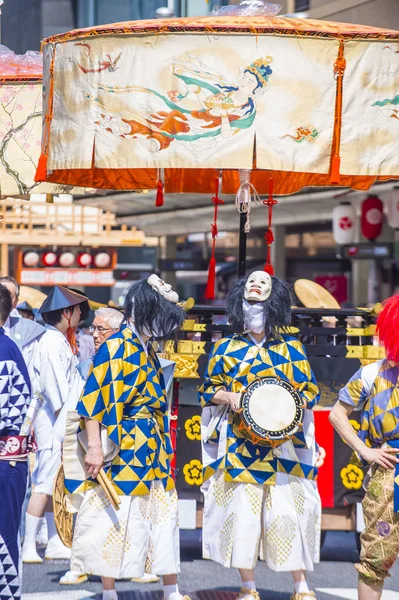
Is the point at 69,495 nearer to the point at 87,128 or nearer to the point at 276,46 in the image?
the point at 87,128

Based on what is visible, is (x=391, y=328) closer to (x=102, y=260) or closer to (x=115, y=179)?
(x=115, y=179)

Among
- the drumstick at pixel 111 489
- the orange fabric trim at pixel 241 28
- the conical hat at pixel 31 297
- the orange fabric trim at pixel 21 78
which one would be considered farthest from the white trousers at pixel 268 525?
the conical hat at pixel 31 297

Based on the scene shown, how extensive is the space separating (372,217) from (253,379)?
431 inches

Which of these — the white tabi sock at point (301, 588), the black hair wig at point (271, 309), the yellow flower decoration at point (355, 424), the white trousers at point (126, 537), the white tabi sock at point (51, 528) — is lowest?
the white tabi sock at point (301, 588)

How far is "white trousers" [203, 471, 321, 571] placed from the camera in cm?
553

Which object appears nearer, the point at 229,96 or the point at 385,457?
the point at 385,457

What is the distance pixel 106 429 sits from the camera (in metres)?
5.39

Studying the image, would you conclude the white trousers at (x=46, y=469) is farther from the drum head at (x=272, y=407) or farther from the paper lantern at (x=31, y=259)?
the paper lantern at (x=31, y=259)

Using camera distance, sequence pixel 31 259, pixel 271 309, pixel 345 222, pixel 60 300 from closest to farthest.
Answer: pixel 271 309 → pixel 60 300 → pixel 345 222 → pixel 31 259

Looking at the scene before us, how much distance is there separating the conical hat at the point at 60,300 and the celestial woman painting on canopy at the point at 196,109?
1.58 m

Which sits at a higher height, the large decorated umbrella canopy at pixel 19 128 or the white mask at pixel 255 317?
the large decorated umbrella canopy at pixel 19 128

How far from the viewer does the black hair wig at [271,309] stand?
5.68 meters

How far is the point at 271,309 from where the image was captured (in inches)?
223

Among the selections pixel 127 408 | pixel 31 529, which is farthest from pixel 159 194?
pixel 31 529
